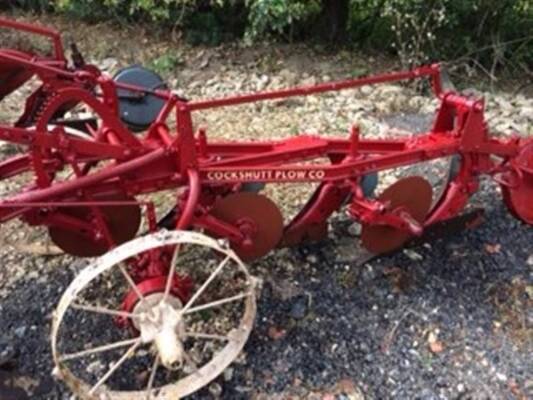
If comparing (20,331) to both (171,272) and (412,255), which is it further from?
(412,255)

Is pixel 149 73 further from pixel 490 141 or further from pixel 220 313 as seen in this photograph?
pixel 490 141

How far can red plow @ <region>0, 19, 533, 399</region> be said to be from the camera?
9.04ft

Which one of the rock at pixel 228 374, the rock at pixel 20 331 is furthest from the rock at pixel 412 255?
the rock at pixel 20 331

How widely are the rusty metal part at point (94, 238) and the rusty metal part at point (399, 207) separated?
3.54 feet

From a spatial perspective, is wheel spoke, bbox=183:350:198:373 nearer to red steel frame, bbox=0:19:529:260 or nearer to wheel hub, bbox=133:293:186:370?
wheel hub, bbox=133:293:186:370

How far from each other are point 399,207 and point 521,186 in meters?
0.70

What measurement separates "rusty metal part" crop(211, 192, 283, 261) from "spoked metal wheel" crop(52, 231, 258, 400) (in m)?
0.14

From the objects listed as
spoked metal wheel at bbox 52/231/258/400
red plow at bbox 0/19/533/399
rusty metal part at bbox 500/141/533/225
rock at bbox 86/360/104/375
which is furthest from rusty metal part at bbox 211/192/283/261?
rusty metal part at bbox 500/141/533/225

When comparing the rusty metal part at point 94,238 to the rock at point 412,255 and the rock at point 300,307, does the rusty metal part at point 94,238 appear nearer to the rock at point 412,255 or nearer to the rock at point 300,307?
the rock at point 300,307

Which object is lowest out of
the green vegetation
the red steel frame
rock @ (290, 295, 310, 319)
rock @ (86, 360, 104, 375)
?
rock @ (86, 360, 104, 375)

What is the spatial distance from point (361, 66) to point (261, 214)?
311 centimetres

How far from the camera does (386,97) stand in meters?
5.30

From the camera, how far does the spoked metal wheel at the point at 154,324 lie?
2635 mm

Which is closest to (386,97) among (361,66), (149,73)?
(361,66)
